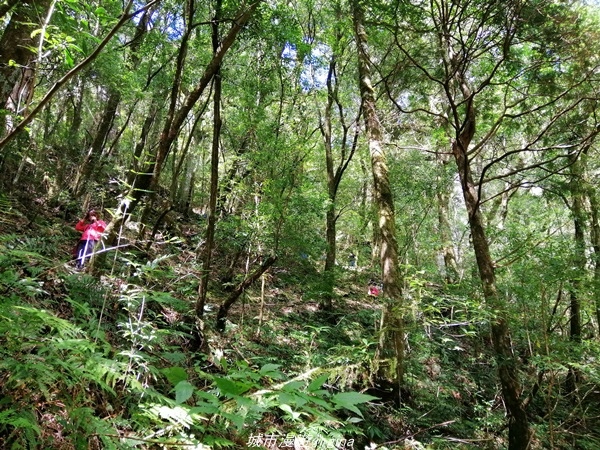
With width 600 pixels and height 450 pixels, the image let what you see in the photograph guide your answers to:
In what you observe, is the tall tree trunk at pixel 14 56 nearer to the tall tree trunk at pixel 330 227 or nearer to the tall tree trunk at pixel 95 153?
the tall tree trunk at pixel 95 153

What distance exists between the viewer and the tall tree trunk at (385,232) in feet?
20.7

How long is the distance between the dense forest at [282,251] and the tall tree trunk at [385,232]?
47 millimetres

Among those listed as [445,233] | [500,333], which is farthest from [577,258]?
[445,233]

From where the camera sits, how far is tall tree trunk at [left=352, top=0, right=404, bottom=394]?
6.30 m

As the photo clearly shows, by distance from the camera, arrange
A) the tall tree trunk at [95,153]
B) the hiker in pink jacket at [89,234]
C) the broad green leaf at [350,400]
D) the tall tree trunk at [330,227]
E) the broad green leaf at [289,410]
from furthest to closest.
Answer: the tall tree trunk at [330,227]
the tall tree trunk at [95,153]
the hiker in pink jacket at [89,234]
the broad green leaf at [289,410]
the broad green leaf at [350,400]

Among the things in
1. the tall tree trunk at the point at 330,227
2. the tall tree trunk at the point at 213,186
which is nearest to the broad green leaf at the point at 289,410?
the tall tree trunk at the point at 213,186

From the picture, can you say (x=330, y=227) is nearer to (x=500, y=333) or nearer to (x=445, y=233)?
(x=445, y=233)

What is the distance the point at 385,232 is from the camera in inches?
271

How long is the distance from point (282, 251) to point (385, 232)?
3.46 metres

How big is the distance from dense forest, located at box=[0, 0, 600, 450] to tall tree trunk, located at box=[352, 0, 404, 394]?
0.15ft

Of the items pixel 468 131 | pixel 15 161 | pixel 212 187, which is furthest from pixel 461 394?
pixel 15 161

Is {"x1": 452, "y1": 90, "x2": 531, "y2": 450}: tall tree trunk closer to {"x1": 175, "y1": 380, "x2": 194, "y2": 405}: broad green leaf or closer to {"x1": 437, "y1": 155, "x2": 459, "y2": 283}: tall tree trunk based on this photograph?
{"x1": 175, "y1": 380, "x2": 194, "y2": 405}: broad green leaf

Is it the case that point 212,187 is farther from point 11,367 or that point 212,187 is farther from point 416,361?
point 416,361

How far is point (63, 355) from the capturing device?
229cm
